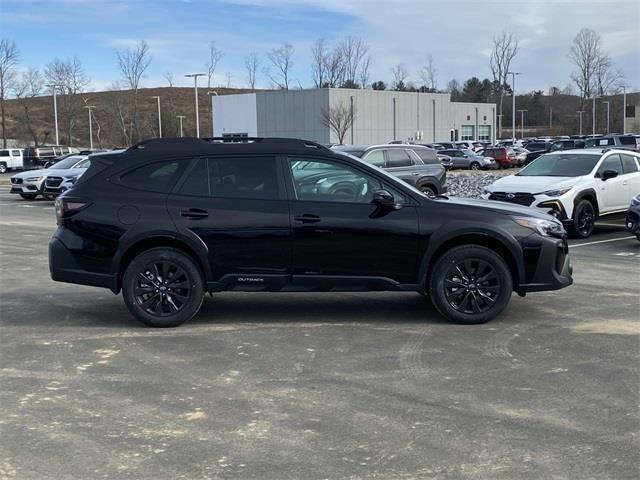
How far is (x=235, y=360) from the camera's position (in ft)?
19.0

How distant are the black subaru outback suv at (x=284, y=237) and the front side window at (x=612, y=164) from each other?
8.43 metres

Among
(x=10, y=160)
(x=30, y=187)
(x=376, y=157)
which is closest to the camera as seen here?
(x=376, y=157)

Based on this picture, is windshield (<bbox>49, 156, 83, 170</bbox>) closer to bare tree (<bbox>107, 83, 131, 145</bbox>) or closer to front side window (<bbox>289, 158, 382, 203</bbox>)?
front side window (<bbox>289, 158, 382, 203</bbox>)

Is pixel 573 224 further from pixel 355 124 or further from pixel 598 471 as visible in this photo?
pixel 355 124

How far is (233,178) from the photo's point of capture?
694 cm

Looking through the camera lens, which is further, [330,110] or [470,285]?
[330,110]

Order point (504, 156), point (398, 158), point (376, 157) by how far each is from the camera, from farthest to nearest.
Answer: point (504, 156), point (398, 158), point (376, 157)

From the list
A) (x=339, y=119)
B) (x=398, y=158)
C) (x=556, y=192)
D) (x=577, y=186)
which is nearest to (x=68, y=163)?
(x=398, y=158)

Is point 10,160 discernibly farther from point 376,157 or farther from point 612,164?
point 612,164

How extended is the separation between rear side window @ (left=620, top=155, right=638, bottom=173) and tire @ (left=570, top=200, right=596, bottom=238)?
6.01ft

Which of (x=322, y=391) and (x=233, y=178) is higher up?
(x=233, y=178)

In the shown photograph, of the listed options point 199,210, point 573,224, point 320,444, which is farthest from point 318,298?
point 573,224

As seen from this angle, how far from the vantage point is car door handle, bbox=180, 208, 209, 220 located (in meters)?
6.79

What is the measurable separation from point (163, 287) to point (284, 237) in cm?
126
